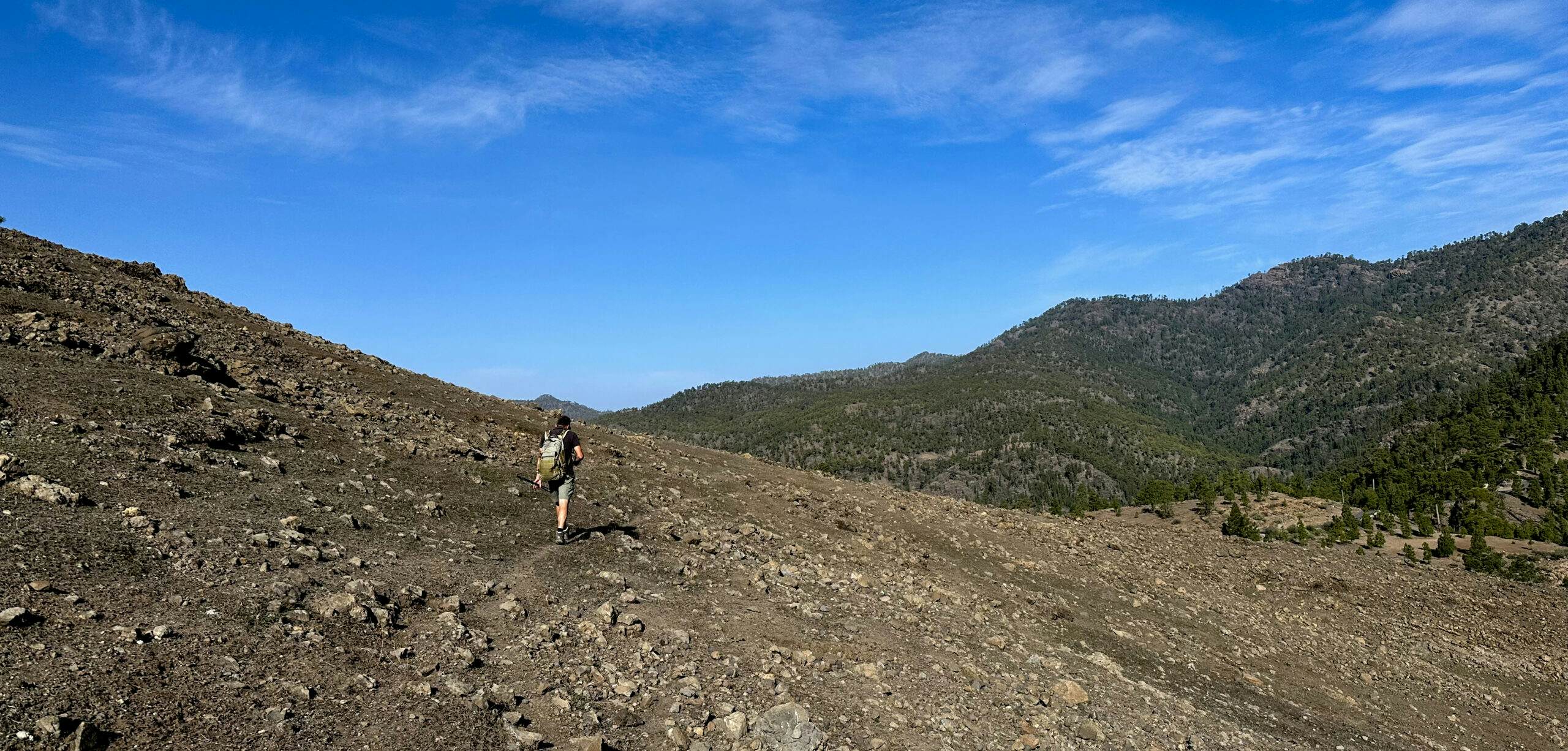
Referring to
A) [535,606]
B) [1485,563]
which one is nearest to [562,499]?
[535,606]

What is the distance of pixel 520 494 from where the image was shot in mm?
15625

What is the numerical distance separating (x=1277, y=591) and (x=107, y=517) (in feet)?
96.0

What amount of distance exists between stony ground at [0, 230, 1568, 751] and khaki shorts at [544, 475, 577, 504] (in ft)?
2.84

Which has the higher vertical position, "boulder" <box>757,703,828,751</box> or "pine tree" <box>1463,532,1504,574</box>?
"boulder" <box>757,703,828,751</box>

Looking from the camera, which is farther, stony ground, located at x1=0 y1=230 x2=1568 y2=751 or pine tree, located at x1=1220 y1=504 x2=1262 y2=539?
pine tree, located at x1=1220 y1=504 x2=1262 y2=539

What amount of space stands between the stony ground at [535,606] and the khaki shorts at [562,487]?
87 cm

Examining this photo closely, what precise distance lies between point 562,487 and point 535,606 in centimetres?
345

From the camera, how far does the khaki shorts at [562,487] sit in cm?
1308

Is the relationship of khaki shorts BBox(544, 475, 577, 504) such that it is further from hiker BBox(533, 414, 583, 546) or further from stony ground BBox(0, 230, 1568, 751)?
stony ground BBox(0, 230, 1568, 751)

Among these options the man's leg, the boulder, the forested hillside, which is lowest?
the forested hillside

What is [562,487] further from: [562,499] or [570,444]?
[570,444]

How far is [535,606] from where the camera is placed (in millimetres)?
9969

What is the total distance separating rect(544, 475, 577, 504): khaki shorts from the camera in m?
13.1

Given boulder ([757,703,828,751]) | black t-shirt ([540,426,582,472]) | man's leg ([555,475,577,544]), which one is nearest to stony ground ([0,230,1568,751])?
boulder ([757,703,828,751])
